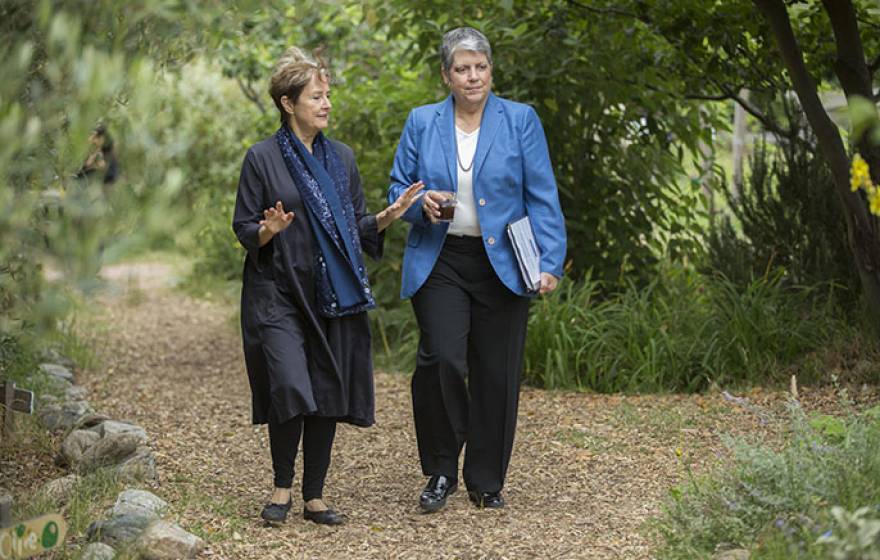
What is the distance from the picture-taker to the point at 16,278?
394 centimetres

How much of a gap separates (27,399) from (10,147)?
3108 millimetres

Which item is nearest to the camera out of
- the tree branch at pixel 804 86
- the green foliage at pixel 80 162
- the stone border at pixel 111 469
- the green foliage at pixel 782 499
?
the green foliage at pixel 80 162

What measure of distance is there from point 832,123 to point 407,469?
258 cm

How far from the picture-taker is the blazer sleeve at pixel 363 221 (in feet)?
16.9

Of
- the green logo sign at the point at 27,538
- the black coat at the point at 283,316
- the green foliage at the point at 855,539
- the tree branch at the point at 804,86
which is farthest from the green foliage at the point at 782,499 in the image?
the tree branch at the point at 804,86

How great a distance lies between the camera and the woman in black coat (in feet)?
16.2

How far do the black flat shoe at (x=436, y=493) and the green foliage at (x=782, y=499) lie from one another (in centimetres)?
99

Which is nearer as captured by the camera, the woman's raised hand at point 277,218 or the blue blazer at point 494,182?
the woman's raised hand at point 277,218

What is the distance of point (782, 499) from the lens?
13.2ft

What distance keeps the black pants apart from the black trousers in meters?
0.41

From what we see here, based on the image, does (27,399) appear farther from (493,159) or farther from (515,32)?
(515,32)

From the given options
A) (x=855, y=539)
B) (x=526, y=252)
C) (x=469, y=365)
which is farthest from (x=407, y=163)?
(x=855, y=539)

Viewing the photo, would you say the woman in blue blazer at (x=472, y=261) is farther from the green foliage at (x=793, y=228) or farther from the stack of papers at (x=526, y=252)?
the green foliage at (x=793, y=228)

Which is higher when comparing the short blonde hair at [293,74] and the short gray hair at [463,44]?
the short gray hair at [463,44]
